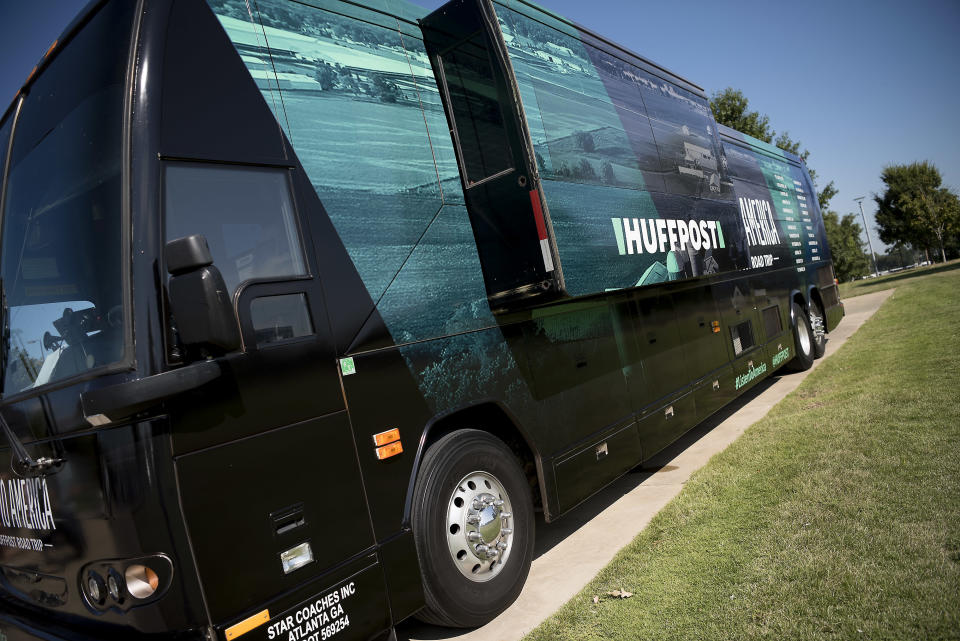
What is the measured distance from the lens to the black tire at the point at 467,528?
3311 mm

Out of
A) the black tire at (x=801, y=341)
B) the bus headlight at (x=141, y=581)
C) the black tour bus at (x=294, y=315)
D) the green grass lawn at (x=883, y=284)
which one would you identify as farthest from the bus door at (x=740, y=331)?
the green grass lawn at (x=883, y=284)

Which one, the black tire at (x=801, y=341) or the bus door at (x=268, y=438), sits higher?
the bus door at (x=268, y=438)

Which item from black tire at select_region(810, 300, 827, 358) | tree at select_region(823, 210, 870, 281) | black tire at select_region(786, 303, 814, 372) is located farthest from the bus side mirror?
tree at select_region(823, 210, 870, 281)

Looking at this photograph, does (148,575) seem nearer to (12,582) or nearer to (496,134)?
(12,582)

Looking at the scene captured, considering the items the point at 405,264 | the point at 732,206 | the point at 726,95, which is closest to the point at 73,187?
the point at 405,264

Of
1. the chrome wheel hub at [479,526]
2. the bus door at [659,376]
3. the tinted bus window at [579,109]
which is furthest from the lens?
the bus door at [659,376]

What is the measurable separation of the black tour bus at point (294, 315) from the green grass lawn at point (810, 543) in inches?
28.9

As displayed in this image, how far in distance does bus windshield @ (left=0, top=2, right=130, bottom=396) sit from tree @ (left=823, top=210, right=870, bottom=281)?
41.7 m

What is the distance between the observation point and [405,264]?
343 cm

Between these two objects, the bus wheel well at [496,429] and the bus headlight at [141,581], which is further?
the bus wheel well at [496,429]

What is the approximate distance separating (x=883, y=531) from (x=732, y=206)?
14.9 ft

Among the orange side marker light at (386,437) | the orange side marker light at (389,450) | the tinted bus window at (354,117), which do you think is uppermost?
the tinted bus window at (354,117)

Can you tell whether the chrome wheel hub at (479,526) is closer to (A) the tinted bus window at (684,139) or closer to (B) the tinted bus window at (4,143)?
(B) the tinted bus window at (4,143)

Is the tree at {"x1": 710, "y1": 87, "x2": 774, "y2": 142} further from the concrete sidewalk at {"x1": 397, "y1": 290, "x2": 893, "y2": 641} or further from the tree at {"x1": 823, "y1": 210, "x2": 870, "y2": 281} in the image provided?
the concrete sidewalk at {"x1": 397, "y1": 290, "x2": 893, "y2": 641}
